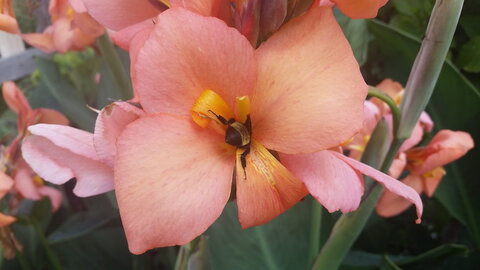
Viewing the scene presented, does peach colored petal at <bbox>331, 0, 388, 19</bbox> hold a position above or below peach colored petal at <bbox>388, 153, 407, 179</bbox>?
above

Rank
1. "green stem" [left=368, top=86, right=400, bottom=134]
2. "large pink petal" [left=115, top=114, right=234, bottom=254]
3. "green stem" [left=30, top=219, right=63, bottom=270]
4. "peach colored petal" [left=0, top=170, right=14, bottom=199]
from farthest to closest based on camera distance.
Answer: "green stem" [left=30, top=219, right=63, bottom=270] < "peach colored petal" [left=0, top=170, right=14, bottom=199] < "green stem" [left=368, top=86, right=400, bottom=134] < "large pink petal" [left=115, top=114, right=234, bottom=254]

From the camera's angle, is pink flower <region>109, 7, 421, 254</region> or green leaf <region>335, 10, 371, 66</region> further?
green leaf <region>335, 10, 371, 66</region>

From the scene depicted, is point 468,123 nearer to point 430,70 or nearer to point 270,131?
point 430,70

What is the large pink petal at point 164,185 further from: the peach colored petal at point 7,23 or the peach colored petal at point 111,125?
the peach colored petal at point 7,23

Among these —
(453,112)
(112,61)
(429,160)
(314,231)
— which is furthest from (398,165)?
(112,61)

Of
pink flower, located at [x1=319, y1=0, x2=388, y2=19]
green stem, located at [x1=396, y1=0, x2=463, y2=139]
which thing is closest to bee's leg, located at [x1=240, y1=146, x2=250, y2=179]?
pink flower, located at [x1=319, y1=0, x2=388, y2=19]

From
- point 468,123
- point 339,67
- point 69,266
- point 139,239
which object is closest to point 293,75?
point 339,67

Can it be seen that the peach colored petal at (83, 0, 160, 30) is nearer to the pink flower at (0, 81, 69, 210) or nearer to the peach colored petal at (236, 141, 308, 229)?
the peach colored petal at (236, 141, 308, 229)

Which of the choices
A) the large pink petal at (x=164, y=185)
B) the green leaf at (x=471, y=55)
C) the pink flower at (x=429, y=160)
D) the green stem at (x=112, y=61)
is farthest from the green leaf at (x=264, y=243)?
the large pink petal at (x=164, y=185)
